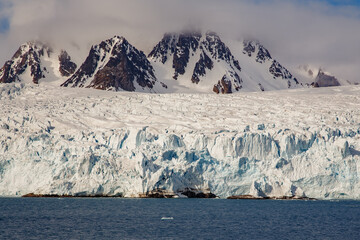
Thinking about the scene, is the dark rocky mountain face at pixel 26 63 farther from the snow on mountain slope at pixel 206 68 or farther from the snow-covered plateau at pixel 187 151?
the snow-covered plateau at pixel 187 151

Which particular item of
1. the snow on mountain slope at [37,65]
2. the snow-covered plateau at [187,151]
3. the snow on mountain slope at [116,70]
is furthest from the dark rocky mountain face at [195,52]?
the snow-covered plateau at [187,151]

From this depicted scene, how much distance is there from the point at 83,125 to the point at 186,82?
104893 mm

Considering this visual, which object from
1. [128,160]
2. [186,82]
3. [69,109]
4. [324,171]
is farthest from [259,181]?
[186,82]

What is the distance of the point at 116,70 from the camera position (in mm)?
164875

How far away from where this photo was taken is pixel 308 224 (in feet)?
130

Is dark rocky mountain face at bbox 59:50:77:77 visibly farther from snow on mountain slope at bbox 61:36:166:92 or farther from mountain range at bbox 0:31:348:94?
snow on mountain slope at bbox 61:36:166:92

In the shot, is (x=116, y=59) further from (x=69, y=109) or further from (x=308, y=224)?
(x=308, y=224)

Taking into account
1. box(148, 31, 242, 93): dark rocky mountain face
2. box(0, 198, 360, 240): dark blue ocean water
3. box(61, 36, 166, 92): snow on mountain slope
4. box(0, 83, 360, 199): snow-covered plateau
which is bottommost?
box(0, 198, 360, 240): dark blue ocean water

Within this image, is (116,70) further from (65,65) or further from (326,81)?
(326,81)

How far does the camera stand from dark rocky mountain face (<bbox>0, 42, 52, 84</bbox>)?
7092 inches

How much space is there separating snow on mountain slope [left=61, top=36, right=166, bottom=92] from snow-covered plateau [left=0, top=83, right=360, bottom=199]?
85.9 m

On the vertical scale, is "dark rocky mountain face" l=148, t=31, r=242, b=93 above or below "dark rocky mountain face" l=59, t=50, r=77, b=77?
above

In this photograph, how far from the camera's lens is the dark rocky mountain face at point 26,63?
7092 inches

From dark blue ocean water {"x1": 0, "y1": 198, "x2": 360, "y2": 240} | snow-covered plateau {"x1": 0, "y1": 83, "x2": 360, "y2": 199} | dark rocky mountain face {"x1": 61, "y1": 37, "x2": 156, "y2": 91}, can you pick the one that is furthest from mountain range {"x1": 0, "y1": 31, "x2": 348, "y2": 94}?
dark blue ocean water {"x1": 0, "y1": 198, "x2": 360, "y2": 240}
